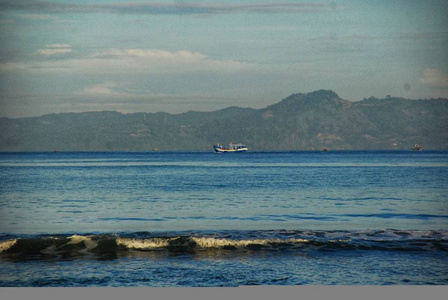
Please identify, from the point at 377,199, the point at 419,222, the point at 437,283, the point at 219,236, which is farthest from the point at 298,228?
the point at 377,199

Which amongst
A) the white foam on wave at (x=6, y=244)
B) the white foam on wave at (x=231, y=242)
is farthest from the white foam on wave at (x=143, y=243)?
the white foam on wave at (x=6, y=244)

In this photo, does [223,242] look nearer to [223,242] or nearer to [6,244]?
[223,242]

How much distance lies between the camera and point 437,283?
1719 cm

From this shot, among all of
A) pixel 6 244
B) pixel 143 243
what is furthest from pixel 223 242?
pixel 6 244

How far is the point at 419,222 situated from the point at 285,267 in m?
16.2

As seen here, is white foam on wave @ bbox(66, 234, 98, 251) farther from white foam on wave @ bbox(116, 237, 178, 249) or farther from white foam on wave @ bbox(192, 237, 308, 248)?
white foam on wave @ bbox(192, 237, 308, 248)

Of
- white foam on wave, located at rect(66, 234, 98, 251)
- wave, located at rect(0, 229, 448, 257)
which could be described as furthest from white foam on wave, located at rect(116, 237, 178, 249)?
white foam on wave, located at rect(66, 234, 98, 251)

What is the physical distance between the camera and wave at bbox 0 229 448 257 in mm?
23172

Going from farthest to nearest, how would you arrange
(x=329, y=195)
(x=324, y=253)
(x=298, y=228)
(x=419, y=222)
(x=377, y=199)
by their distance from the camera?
(x=329, y=195) < (x=377, y=199) < (x=419, y=222) < (x=298, y=228) < (x=324, y=253)

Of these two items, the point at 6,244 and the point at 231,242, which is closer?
the point at 6,244

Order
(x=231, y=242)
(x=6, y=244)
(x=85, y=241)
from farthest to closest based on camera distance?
(x=85, y=241)
(x=231, y=242)
(x=6, y=244)

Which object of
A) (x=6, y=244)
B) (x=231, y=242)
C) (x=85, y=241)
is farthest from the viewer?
(x=85, y=241)

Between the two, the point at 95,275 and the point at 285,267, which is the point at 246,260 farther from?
the point at 95,275

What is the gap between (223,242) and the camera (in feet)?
80.5
